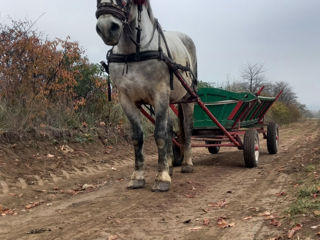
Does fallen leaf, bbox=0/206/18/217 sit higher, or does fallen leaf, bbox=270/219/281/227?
fallen leaf, bbox=270/219/281/227

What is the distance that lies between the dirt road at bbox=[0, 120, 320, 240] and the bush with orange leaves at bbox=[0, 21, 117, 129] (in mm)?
912

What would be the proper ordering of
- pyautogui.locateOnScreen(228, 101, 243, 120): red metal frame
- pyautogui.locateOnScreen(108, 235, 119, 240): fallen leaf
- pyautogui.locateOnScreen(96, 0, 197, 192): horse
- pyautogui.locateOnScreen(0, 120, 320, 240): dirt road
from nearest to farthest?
pyautogui.locateOnScreen(108, 235, 119, 240): fallen leaf
pyautogui.locateOnScreen(0, 120, 320, 240): dirt road
pyautogui.locateOnScreen(96, 0, 197, 192): horse
pyautogui.locateOnScreen(228, 101, 243, 120): red metal frame

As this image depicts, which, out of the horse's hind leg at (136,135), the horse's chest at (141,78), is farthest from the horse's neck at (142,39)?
the horse's hind leg at (136,135)

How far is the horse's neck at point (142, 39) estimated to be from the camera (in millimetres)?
4352

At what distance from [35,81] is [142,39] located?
14.9 ft

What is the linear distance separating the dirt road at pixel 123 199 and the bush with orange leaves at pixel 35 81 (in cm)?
91

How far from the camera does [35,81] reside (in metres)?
8.07

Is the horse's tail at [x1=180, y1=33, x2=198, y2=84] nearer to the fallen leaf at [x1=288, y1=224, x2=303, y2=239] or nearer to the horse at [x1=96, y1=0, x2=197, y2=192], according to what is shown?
the horse at [x1=96, y1=0, x2=197, y2=192]

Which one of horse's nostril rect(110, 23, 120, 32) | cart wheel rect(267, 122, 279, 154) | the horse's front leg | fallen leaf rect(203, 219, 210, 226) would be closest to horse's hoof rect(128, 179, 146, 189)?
the horse's front leg

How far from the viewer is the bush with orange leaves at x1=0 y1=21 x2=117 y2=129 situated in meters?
7.26

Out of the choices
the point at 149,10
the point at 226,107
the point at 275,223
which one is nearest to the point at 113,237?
the point at 275,223

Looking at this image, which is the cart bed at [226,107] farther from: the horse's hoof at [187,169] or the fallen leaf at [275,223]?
the fallen leaf at [275,223]

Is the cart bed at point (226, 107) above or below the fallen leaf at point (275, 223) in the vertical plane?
above

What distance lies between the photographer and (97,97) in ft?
31.7
